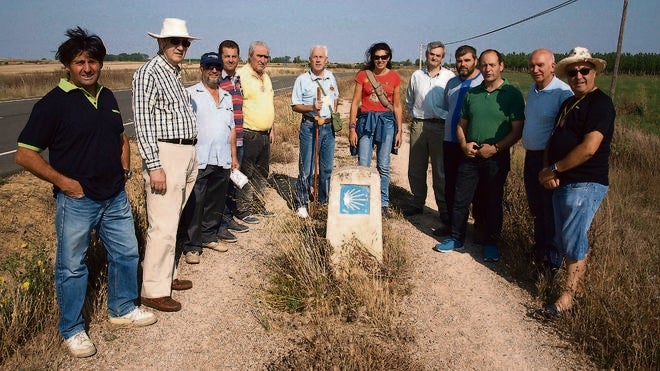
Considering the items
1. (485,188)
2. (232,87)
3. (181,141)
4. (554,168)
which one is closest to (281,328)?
(181,141)

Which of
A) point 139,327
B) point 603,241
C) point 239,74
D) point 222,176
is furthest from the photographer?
point 239,74

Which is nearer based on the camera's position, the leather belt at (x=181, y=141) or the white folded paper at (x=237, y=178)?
the leather belt at (x=181, y=141)

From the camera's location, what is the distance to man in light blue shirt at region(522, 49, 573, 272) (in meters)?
3.99

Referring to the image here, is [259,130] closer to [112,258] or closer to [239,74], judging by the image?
[239,74]

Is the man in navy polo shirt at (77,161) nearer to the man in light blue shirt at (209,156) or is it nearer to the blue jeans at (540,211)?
the man in light blue shirt at (209,156)

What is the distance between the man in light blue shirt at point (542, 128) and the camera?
3988mm

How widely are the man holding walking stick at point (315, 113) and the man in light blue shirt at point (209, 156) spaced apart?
1133 millimetres

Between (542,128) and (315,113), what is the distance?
277 centimetres

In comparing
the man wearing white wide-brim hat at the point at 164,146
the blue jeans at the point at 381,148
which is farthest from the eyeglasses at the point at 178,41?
the blue jeans at the point at 381,148

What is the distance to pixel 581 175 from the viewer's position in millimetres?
3465

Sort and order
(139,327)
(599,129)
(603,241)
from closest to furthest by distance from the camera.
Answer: (599,129), (139,327), (603,241)

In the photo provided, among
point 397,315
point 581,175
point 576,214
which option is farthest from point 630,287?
point 397,315

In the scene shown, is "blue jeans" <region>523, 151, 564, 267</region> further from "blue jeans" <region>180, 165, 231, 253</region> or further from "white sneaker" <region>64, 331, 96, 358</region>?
"white sneaker" <region>64, 331, 96, 358</region>

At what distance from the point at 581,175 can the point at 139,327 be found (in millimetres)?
3688
